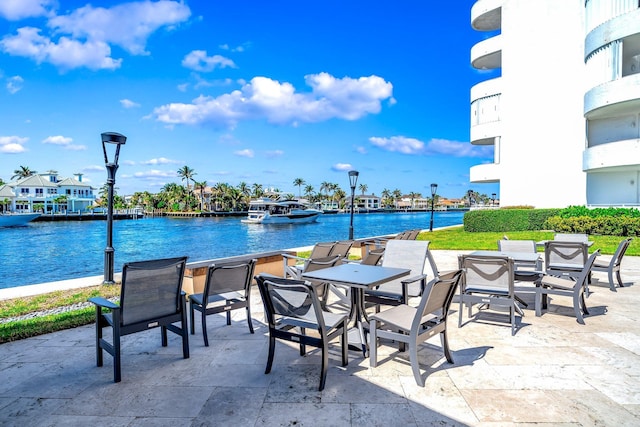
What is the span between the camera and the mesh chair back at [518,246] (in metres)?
6.92

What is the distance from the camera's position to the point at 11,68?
32.8 m

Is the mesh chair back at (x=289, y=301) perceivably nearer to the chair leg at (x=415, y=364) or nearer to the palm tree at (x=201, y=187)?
the chair leg at (x=415, y=364)

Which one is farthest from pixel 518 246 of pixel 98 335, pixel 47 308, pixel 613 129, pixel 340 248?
pixel 613 129

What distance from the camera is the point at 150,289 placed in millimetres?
3658

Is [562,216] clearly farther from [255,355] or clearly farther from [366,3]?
[255,355]

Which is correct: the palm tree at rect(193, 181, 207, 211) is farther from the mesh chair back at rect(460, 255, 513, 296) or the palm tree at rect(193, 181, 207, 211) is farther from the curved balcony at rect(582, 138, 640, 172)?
the mesh chair back at rect(460, 255, 513, 296)

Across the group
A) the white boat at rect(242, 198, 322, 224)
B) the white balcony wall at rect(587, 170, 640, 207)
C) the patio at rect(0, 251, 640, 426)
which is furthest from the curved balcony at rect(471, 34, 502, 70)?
the white boat at rect(242, 198, 322, 224)

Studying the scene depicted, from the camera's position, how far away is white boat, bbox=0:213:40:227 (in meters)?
63.7

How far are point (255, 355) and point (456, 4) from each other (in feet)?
111

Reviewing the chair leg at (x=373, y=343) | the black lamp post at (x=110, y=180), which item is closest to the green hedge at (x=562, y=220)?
the chair leg at (x=373, y=343)

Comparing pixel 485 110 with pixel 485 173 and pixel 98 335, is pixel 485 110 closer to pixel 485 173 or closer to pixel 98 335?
pixel 485 173

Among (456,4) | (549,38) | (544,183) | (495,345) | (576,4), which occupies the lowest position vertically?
(495,345)

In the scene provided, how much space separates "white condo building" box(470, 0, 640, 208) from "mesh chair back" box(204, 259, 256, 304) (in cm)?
2139

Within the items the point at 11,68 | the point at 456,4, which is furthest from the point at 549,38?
the point at 11,68
